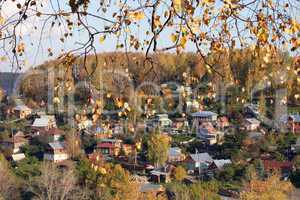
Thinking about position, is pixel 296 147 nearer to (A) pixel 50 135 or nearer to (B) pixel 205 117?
(B) pixel 205 117

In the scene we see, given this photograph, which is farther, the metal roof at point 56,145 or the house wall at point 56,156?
the metal roof at point 56,145

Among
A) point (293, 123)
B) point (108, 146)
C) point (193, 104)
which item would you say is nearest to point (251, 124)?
point (293, 123)

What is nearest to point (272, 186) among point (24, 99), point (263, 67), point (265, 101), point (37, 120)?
point (263, 67)

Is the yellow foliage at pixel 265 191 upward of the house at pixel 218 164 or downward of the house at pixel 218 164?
upward

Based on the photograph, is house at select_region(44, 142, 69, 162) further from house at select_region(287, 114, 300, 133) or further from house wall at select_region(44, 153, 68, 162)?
house at select_region(287, 114, 300, 133)

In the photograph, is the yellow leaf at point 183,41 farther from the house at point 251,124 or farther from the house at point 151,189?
the house at point 251,124

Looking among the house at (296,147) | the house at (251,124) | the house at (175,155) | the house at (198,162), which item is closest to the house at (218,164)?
the house at (198,162)
